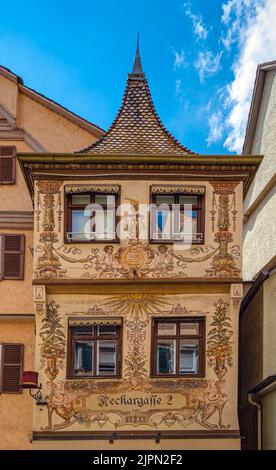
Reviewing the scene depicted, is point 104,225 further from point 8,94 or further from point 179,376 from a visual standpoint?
point 8,94

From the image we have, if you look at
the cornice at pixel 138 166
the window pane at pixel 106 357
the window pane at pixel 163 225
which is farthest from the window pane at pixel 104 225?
the window pane at pixel 106 357

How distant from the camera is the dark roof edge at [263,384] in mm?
19217

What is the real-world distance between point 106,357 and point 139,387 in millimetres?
1013

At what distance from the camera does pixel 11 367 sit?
22.2m

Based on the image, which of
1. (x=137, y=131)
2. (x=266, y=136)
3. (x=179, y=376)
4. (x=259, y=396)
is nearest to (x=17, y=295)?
(x=137, y=131)

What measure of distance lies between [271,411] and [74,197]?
22.0 ft

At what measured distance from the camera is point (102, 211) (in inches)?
798

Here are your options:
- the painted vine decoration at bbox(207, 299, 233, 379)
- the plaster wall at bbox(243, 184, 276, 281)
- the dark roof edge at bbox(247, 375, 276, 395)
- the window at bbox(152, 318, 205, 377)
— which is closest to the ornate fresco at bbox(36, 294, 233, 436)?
the painted vine decoration at bbox(207, 299, 233, 379)

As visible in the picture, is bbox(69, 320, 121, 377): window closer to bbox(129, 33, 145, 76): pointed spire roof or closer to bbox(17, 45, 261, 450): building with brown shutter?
bbox(17, 45, 261, 450): building with brown shutter

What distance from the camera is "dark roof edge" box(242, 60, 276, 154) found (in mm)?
24411

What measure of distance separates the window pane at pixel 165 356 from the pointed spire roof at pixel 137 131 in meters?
4.37

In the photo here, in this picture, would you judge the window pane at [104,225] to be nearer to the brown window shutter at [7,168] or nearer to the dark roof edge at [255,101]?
the brown window shutter at [7,168]
